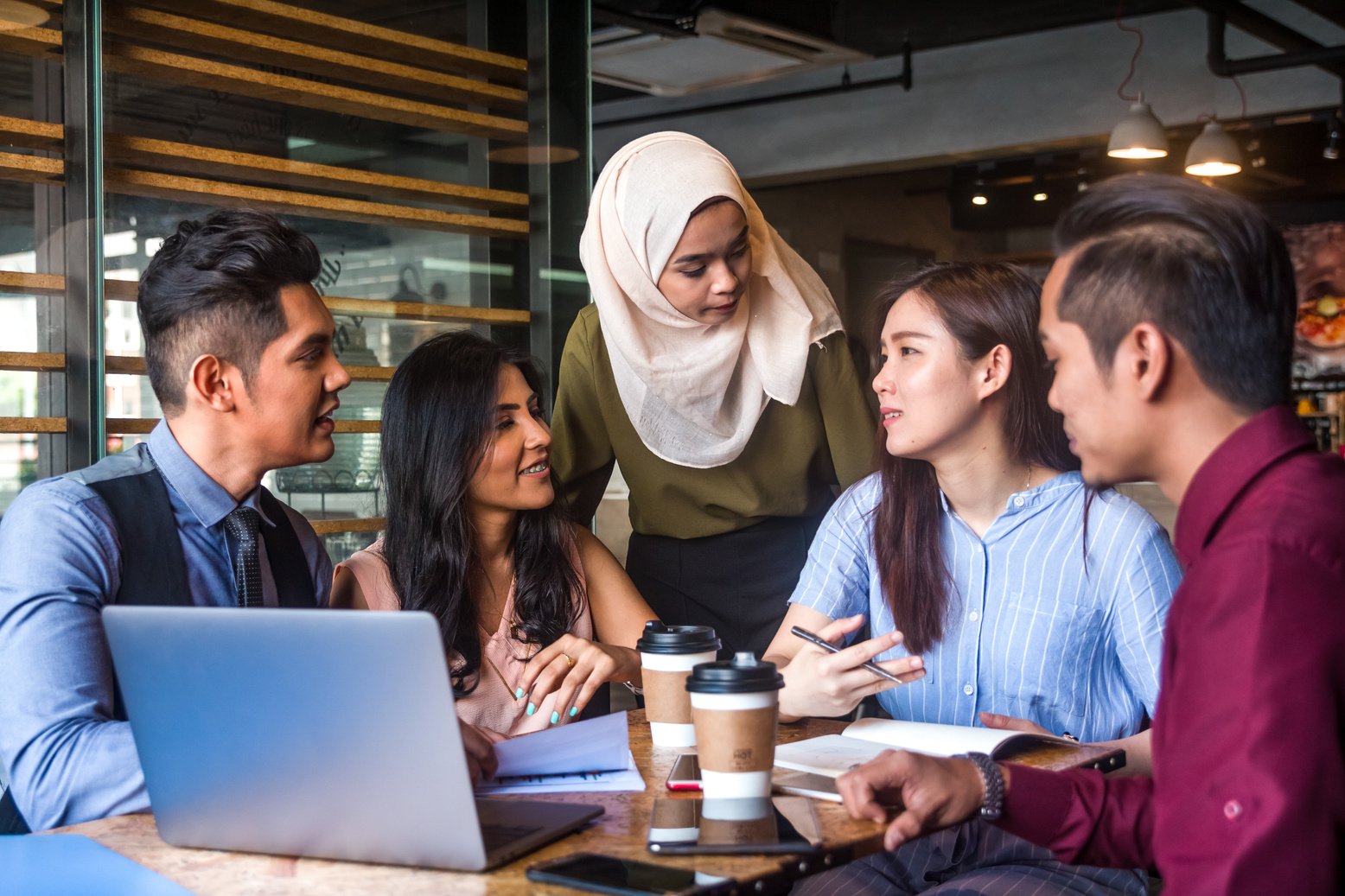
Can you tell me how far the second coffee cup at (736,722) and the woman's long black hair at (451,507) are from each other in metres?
0.90

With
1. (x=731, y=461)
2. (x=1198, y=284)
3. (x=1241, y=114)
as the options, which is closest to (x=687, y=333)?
(x=731, y=461)

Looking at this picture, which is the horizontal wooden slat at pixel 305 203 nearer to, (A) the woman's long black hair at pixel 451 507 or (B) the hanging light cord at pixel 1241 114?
(A) the woman's long black hair at pixel 451 507

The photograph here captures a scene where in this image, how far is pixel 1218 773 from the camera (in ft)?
3.18

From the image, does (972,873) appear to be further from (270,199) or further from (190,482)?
(270,199)

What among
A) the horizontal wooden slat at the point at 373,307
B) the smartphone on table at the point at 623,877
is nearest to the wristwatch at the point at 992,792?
the smartphone on table at the point at 623,877

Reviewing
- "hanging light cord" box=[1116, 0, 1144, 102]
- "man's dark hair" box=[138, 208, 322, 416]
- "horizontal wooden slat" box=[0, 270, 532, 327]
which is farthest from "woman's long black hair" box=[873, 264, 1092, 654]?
"hanging light cord" box=[1116, 0, 1144, 102]

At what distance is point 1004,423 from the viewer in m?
2.11

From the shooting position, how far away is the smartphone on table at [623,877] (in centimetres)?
108

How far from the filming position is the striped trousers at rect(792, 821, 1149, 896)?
1.66 metres

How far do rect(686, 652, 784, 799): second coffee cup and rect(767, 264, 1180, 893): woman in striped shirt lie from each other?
1.41 ft

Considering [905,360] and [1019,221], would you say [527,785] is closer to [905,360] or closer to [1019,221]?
[905,360]

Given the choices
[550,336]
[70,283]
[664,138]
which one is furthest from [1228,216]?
[550,336]

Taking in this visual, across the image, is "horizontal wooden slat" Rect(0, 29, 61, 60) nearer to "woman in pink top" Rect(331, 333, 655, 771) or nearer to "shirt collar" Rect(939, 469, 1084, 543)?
"woman in pink top" Rect(331, 333, 655, 771)

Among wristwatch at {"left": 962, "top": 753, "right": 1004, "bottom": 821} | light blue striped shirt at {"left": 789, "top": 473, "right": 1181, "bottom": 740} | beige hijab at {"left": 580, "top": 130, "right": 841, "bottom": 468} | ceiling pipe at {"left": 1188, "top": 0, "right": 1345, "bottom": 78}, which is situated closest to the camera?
wristwatch at {"left": 962, "top": 753, "right": 1004, "bottom": 821}
